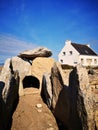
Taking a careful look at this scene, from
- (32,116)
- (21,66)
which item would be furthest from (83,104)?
(21,66)

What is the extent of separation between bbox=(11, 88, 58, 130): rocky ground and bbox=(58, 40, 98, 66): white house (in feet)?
66.5

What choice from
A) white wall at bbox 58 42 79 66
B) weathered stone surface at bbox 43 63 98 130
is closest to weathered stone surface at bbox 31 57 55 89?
weathered stone surface at bbox 43 63 98 130

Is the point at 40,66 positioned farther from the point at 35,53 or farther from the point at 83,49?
the point at 83,49

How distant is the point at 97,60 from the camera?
29.8 meters

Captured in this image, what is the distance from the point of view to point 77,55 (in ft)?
87.6

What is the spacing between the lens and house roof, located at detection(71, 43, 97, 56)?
91.1 ft

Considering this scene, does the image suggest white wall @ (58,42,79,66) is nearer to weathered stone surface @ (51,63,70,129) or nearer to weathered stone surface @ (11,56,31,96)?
weathered stone surface @ (11,56,31,96)

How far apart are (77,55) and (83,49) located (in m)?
3.14

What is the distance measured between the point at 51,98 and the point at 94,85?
7.49ft

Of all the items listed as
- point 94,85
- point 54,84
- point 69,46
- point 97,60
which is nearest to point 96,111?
point 94,85

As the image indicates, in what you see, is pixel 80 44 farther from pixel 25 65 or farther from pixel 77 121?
pixel 77 121

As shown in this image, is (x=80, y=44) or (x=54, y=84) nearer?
(x=54, y=84)

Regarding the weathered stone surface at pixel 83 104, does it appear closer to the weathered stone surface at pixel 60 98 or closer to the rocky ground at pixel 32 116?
the weathered stone surface at pixel 60 98

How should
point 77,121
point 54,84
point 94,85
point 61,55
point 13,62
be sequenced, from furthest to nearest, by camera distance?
point 61,55
point 13,62
point 54,84
point 94,85
point 77,121
